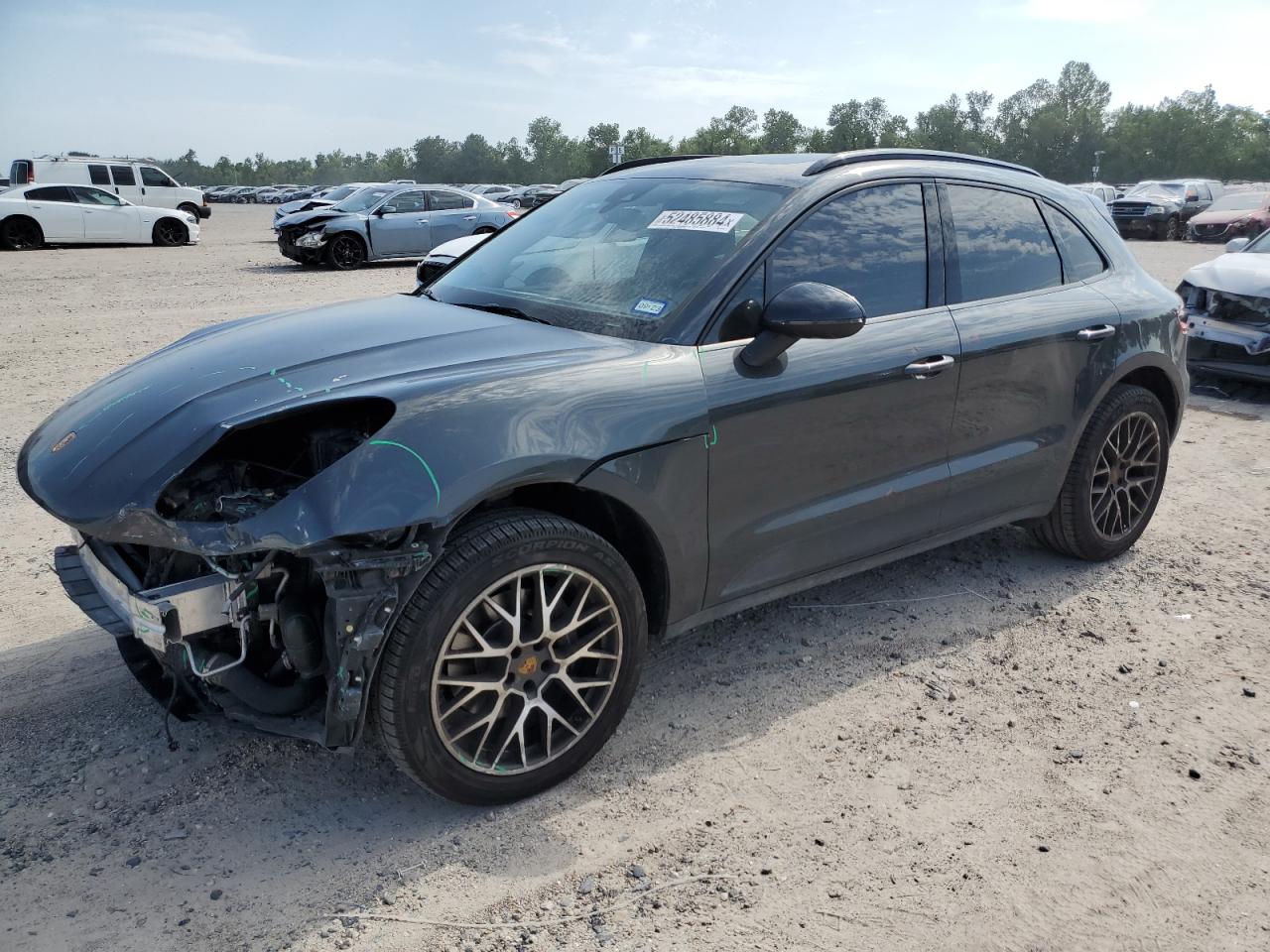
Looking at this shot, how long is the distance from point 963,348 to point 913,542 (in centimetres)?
75

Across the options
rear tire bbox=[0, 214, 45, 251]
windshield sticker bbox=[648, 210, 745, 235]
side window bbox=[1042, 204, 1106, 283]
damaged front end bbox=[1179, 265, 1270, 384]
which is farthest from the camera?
rear tire bbox=[0, 214, 45, 251]

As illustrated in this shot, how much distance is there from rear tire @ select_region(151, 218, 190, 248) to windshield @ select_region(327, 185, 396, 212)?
→ 6719 mm

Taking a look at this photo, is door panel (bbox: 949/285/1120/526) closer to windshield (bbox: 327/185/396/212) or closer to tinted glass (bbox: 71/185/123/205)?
windshield (bbox: 327/185/396/212)

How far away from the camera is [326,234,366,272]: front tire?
1788 centimetres

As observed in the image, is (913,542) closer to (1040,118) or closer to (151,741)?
(151,741)

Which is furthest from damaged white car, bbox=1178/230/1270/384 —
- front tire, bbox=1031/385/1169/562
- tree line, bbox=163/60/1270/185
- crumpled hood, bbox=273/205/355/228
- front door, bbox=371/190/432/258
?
tree line, bbox=163/60/1270/185

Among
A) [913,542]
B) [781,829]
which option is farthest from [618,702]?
[913,542]

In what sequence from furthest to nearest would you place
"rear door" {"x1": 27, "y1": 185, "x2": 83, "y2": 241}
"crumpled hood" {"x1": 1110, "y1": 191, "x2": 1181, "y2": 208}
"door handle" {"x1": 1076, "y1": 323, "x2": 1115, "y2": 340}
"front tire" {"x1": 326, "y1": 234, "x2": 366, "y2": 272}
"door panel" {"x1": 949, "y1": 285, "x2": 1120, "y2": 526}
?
"crumpled hood" {"x1": 1110, "y1": 191, "x2": 1181, "y2": 208} → "rear door" {"x1": 27, "y1": 185, "x2": 83, "y2": 241} → "front tire" {"x1": 326, "y1": 234, "x2": 366, "y2": 272} → "door handle" {"x1": 1076, "y1": 323, "x2": 1115, "y2": 340} → "door panel" {"x1": 949, "y1": 285, "x2": 1120, "y2": 526}

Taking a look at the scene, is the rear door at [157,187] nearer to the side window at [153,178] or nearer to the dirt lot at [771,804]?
the side window at [153,178]

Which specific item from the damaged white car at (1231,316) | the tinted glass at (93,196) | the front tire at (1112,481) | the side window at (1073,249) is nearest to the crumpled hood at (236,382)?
the side window at (1073,249)

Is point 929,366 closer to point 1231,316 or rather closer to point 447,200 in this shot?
point 1231,316

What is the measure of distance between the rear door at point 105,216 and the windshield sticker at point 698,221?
2267 cm

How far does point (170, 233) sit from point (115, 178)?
409cm

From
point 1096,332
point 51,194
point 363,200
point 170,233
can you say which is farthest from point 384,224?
point 1096,332
